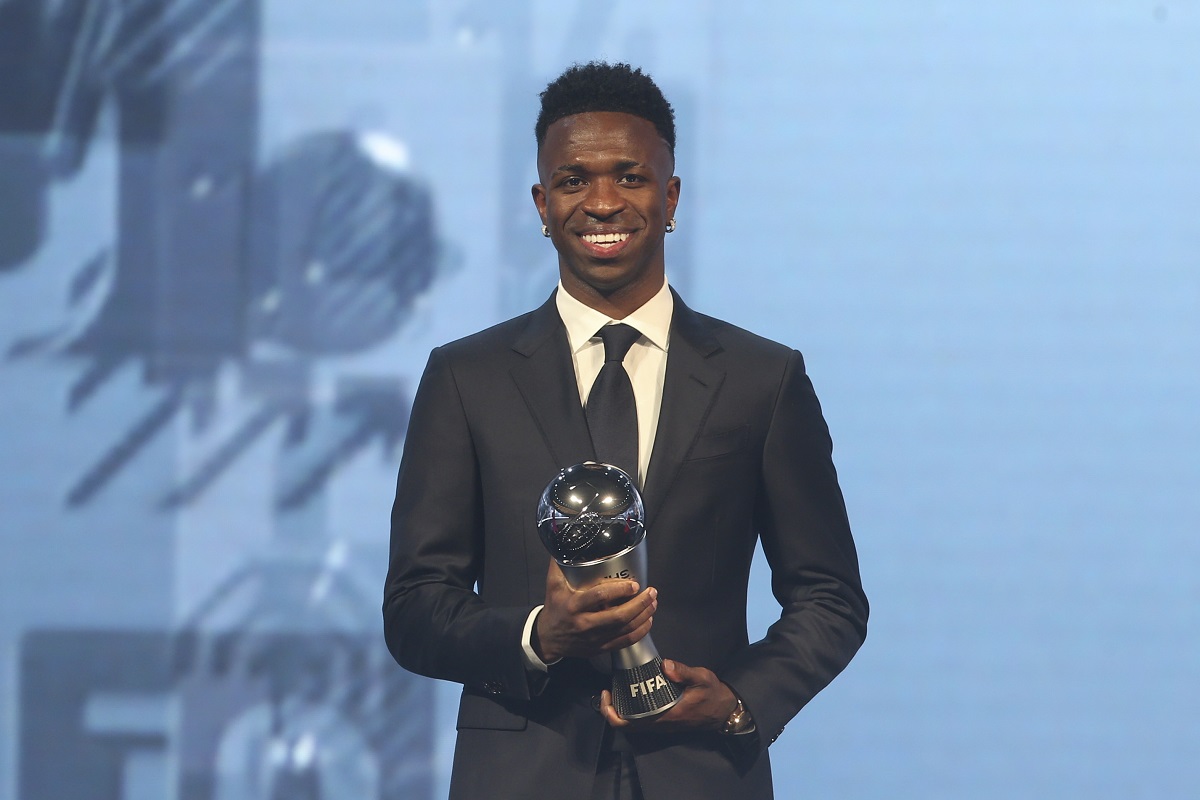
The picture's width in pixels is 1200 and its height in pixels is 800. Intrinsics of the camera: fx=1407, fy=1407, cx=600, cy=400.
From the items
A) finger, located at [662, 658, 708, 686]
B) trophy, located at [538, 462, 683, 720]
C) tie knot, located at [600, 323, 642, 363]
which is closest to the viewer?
trophy, located at [538, 462, 683, 720]

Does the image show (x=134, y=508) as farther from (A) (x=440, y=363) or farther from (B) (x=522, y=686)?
(B) (x=522, y=686)

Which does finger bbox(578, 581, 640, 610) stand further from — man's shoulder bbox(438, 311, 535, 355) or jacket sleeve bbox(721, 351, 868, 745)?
man's shoulder bbox(438, 311, 535, 355)

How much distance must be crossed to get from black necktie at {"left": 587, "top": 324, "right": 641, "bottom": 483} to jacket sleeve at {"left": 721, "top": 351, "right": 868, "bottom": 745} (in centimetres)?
19

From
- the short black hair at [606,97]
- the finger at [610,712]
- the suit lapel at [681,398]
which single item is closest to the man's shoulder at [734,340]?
the suit lapel at [681,398]

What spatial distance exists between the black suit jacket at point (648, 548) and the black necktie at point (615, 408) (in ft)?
0.07

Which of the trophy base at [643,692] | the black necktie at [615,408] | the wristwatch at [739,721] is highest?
the black necktie at [615,408]

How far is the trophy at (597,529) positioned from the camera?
4.82 feet

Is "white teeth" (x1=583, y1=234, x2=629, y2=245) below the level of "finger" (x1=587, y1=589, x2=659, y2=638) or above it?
above

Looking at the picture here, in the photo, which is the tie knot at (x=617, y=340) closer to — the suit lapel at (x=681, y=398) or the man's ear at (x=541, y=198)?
the suit lapel at (x=681, y=398)

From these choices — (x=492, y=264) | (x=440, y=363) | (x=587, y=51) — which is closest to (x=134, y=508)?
(x=492, y=264)

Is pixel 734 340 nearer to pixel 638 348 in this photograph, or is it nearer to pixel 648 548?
pixel 638 348

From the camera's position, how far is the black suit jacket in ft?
5.56

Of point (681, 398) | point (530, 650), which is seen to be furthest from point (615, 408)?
point (530, 650)

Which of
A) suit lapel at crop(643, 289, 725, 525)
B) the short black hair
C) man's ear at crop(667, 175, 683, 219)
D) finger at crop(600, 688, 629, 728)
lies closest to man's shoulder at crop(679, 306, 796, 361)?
suit lapel at crop(643, 289, 725, 525)
